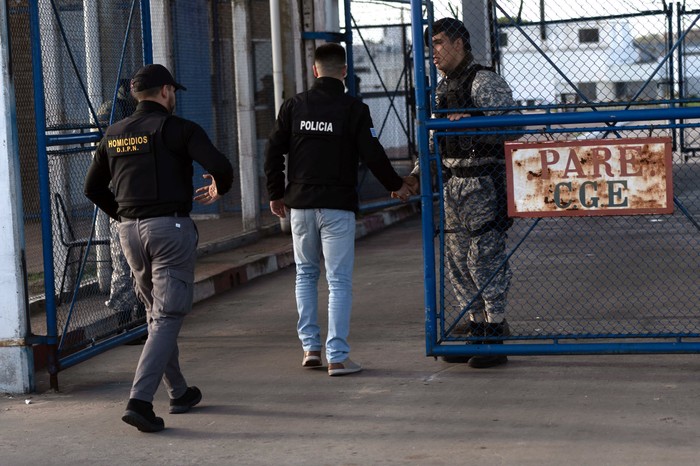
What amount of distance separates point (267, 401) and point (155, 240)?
1.16 metres

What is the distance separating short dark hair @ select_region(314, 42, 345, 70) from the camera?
6941 millimetres

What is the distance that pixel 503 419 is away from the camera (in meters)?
5.79

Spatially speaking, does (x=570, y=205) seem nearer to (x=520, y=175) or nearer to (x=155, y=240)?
(x=520, y=175)

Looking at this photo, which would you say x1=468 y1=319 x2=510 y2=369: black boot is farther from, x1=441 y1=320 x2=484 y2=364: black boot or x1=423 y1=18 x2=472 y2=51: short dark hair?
x1=423 y1=18 x2=472 y2=51: short dark hair

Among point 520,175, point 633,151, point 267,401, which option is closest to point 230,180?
point 267,401

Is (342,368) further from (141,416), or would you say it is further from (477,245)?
(141,416)

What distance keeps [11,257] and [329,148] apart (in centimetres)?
200

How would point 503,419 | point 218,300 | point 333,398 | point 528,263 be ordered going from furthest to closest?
point 528,263
point 218,300
point 333,398
point 503,419

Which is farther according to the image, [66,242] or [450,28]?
[66,242]

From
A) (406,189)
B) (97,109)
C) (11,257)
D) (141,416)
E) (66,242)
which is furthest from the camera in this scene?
(97,109)

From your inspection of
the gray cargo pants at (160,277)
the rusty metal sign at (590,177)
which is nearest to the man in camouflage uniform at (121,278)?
the gray cargo pants at (160,277)

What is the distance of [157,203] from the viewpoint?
5988 millimetres

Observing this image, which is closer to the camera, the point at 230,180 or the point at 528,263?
the point at 230,180

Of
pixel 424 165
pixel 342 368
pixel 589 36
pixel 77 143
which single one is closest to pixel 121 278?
pixel 77 143
